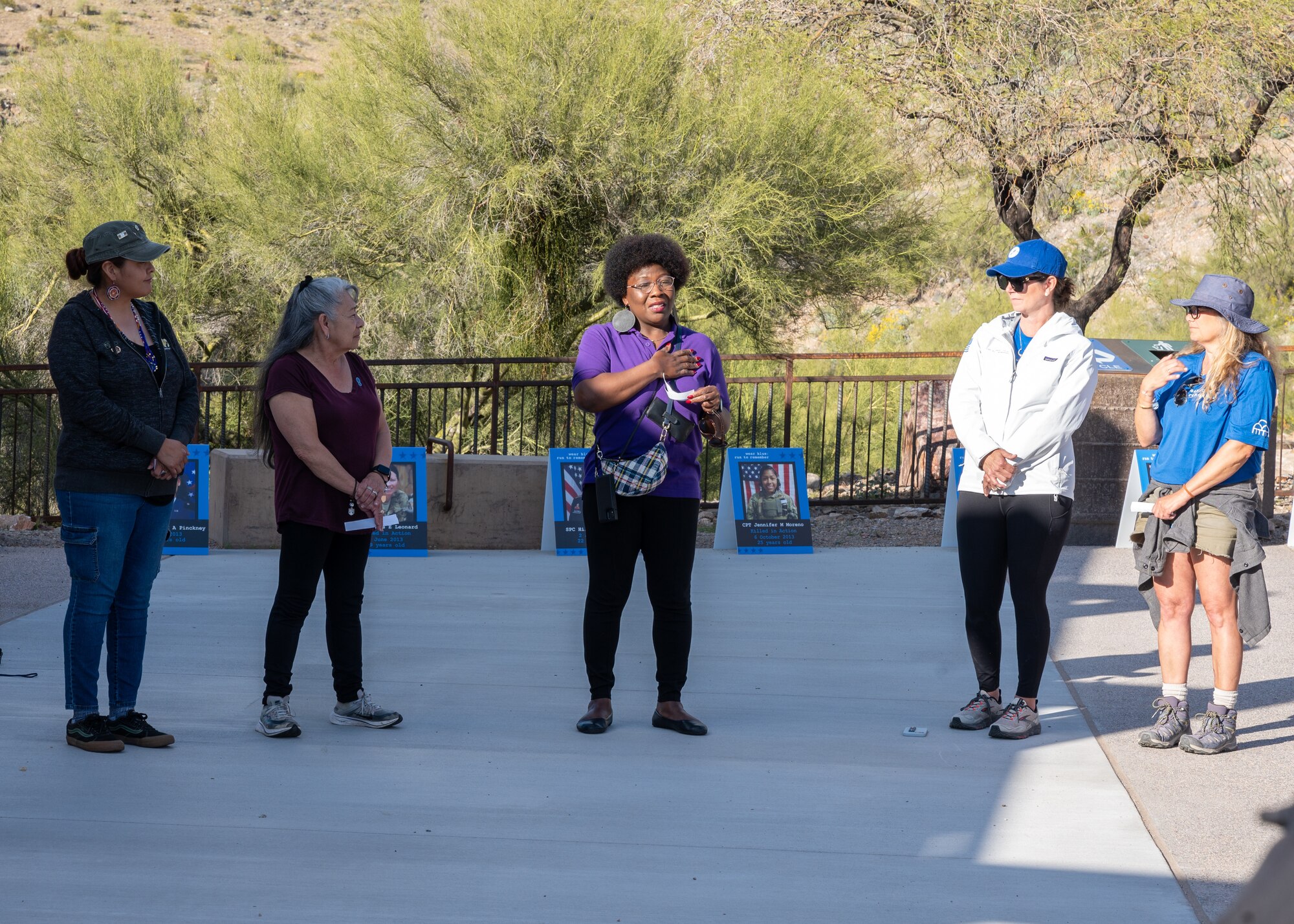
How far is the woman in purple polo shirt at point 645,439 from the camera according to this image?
4.56 m

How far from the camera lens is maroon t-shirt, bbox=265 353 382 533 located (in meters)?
4.47

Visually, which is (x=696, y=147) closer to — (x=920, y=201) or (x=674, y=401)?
(x=920, y=201)

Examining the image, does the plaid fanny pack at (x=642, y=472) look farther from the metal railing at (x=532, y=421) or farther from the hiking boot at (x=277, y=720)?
the metal railing at (x=532, y=421)

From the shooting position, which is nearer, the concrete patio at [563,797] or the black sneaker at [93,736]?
the concrete patio at [563,797]

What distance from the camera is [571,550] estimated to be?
346 inches

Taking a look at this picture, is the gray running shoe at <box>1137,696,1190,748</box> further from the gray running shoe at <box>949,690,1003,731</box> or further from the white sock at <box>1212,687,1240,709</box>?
the gray running shoe at <box>949,690,1003,731</box>

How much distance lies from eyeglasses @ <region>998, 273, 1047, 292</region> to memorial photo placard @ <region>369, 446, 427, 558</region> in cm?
501

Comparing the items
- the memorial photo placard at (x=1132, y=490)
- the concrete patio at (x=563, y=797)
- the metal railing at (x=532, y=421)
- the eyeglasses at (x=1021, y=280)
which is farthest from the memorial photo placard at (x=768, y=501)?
the eyeglasses at (x=1021, y=280)

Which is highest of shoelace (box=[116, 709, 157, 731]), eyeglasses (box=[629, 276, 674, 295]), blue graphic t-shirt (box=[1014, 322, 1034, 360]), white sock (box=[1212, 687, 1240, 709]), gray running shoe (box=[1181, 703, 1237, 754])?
eyeglasses (box=[629, 276, 674, 295])

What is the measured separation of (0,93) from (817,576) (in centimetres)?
4015

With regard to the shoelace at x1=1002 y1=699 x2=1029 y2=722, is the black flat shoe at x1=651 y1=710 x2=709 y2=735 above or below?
below

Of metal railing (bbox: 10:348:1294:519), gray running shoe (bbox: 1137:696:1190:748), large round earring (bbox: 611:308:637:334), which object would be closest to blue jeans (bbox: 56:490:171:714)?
large round earring (bbox: 611:308:637:334)

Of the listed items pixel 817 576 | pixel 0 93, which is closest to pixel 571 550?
pixel 817 576

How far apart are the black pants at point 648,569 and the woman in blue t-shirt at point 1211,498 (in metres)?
1.70
